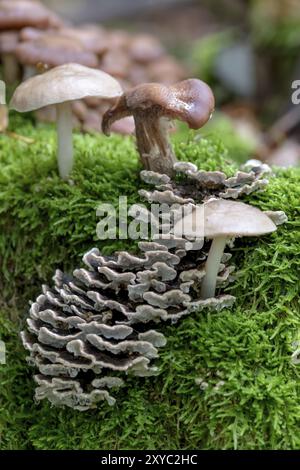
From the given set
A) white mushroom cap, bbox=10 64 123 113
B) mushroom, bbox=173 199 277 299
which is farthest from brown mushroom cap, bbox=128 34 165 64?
mushroom, bbox=173 199 277 299

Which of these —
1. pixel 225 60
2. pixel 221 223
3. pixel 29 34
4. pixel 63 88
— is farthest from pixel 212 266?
pixel 225 60

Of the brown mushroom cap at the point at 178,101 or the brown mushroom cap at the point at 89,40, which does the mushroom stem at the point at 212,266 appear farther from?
the brown mushroom cap at the point at 89,40

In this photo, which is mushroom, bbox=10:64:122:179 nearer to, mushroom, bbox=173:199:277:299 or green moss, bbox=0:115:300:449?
green moss, bbox=0:115:300:449

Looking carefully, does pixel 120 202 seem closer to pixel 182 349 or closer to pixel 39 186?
pixel 39 186

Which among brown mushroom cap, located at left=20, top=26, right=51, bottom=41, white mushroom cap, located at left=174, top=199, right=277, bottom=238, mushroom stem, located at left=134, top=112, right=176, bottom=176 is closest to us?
white mushroom cap, located at left=174, top=199, right=277, bottom=238

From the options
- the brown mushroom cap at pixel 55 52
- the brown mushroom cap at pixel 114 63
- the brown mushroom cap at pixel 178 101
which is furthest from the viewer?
the brown mushroom cap at pixel 114 63

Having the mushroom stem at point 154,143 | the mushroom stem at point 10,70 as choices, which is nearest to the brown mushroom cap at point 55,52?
the mushroom stem at point 10,70

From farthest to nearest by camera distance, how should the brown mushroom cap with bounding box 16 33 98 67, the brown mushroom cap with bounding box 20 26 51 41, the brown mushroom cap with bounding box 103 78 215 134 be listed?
the brown mushroom cap with bounding box 20 26 51 41 → the brown mushroom cap with bounding box 16 33 98 67 → the brown mushroom cap with bounding box 103 78 215 134
